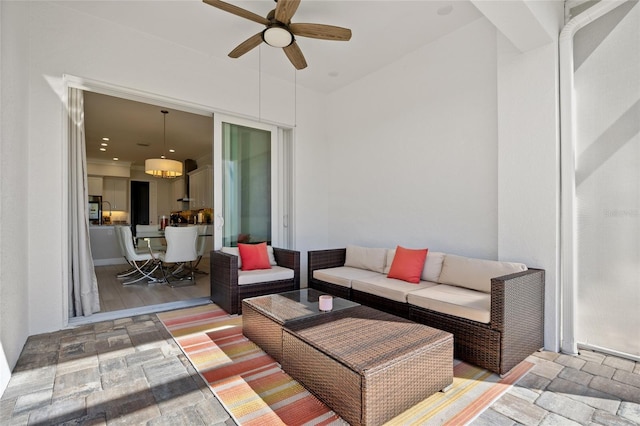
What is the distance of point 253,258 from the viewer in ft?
12.7

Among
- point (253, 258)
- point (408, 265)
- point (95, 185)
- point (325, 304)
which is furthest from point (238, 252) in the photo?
point (95, 185)

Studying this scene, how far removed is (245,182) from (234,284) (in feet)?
5.71

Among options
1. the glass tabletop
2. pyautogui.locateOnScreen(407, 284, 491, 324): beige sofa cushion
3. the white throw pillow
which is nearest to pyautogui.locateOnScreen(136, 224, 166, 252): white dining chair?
the white throw pillow

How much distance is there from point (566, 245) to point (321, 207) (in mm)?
3334

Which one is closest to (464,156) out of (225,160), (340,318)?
(340,318)

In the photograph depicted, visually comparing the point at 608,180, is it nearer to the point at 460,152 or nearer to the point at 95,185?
the point at 460,152

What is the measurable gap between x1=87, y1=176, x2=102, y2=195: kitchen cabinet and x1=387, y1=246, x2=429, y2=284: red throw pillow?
9740 mm

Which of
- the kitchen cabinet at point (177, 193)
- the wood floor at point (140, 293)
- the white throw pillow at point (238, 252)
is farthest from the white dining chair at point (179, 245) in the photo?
the kitchen cabinet at point (177, 193)

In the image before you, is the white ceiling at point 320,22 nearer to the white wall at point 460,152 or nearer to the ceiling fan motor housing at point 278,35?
the white wall at point 460,152

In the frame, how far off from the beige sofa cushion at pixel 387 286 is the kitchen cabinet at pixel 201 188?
19.0ft

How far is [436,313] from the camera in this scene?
2.53 metres

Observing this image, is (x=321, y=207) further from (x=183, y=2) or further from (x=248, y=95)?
(x=183, y=2)

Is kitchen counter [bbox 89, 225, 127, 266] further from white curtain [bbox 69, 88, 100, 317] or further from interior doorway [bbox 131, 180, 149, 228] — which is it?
white curtain [bbox 69, 88, 100, 317]

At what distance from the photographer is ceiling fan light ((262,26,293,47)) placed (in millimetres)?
2633
